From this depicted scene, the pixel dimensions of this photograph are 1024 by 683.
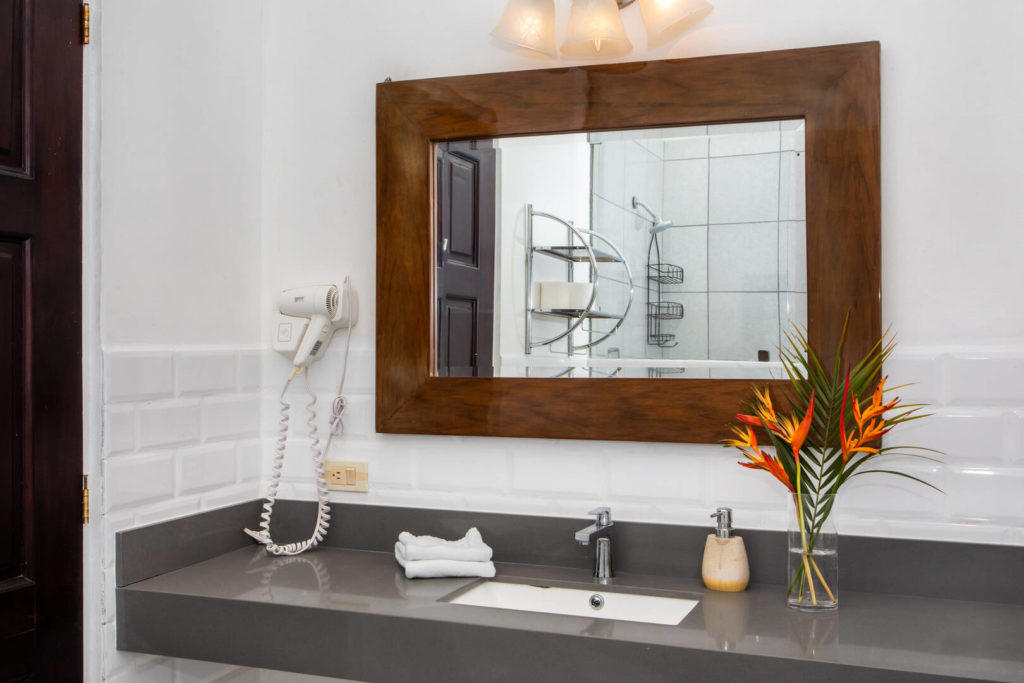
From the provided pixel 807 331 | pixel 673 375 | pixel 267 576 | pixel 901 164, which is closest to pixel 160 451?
pixel 267 576

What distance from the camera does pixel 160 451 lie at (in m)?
1.82

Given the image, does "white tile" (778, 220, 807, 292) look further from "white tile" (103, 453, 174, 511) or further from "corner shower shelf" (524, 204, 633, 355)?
"white tile" (103, 453, 174, 511)

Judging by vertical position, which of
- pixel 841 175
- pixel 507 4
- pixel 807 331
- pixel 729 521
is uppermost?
pixel 507 4

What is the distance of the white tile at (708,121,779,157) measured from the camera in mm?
1765

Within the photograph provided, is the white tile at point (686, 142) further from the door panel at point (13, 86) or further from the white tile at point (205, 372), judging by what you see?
the door panel at point (13, 86)

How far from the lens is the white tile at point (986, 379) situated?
1.61 m

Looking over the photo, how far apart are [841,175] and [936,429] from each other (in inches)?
19.9

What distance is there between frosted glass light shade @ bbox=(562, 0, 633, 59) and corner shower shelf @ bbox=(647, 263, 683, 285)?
0.45m

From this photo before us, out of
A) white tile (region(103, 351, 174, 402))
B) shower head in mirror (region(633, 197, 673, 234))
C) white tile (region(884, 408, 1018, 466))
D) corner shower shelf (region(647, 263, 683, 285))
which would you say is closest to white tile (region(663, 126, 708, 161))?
shower head in mirror (region(633, 197, 673, 234))

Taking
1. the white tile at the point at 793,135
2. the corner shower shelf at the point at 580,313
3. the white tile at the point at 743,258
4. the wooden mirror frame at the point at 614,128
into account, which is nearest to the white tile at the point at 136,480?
the wooden mirror frame at the point at 614,128

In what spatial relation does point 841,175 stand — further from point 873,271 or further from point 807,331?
point 807,331

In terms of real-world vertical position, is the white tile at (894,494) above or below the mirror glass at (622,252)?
below

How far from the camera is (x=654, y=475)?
6.01 ft

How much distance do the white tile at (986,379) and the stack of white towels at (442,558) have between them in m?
0.95
